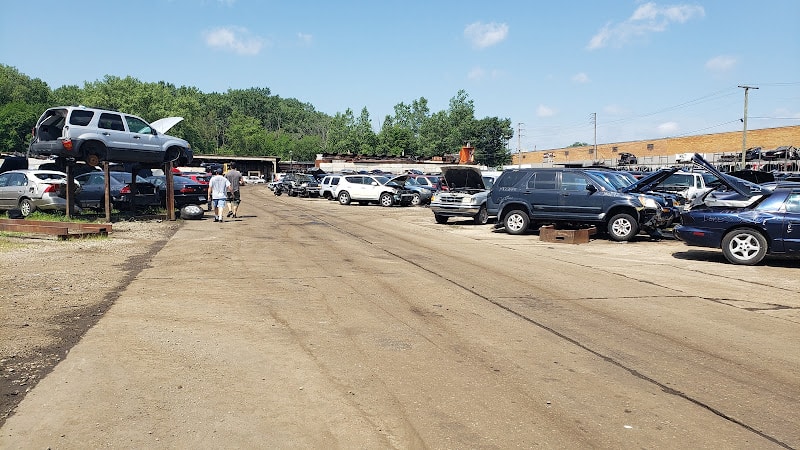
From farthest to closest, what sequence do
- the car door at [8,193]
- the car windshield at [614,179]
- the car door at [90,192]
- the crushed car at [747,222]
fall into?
the car door at [90,192] < the car door at [8,193] < the car windshield at [614,179] < the crushed car at [747,222]

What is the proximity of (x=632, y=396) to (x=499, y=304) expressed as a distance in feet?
11.0

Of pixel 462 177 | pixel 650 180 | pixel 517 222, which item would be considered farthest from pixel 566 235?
pixel 462 177

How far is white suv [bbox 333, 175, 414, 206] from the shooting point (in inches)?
1318

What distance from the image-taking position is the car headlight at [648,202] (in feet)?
53.0

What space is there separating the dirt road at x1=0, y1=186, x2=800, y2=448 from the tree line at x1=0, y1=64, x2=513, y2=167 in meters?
78.2

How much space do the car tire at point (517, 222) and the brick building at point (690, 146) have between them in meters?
34.4

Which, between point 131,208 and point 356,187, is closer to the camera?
point 131,208

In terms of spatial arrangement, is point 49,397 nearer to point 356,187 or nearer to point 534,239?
point 534,239

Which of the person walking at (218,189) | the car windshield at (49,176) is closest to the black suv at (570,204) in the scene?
the person walking at (218,189)

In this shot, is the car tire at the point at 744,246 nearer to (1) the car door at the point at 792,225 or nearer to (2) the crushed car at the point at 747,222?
(2) the crushed car at the point at 747,222

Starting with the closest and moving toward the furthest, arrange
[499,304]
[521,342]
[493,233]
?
[521,342] < [499,304] < [493,233]

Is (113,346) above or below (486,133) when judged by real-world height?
below

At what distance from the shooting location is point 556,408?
4.50 m

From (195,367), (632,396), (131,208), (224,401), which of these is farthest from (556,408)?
(131,208)
